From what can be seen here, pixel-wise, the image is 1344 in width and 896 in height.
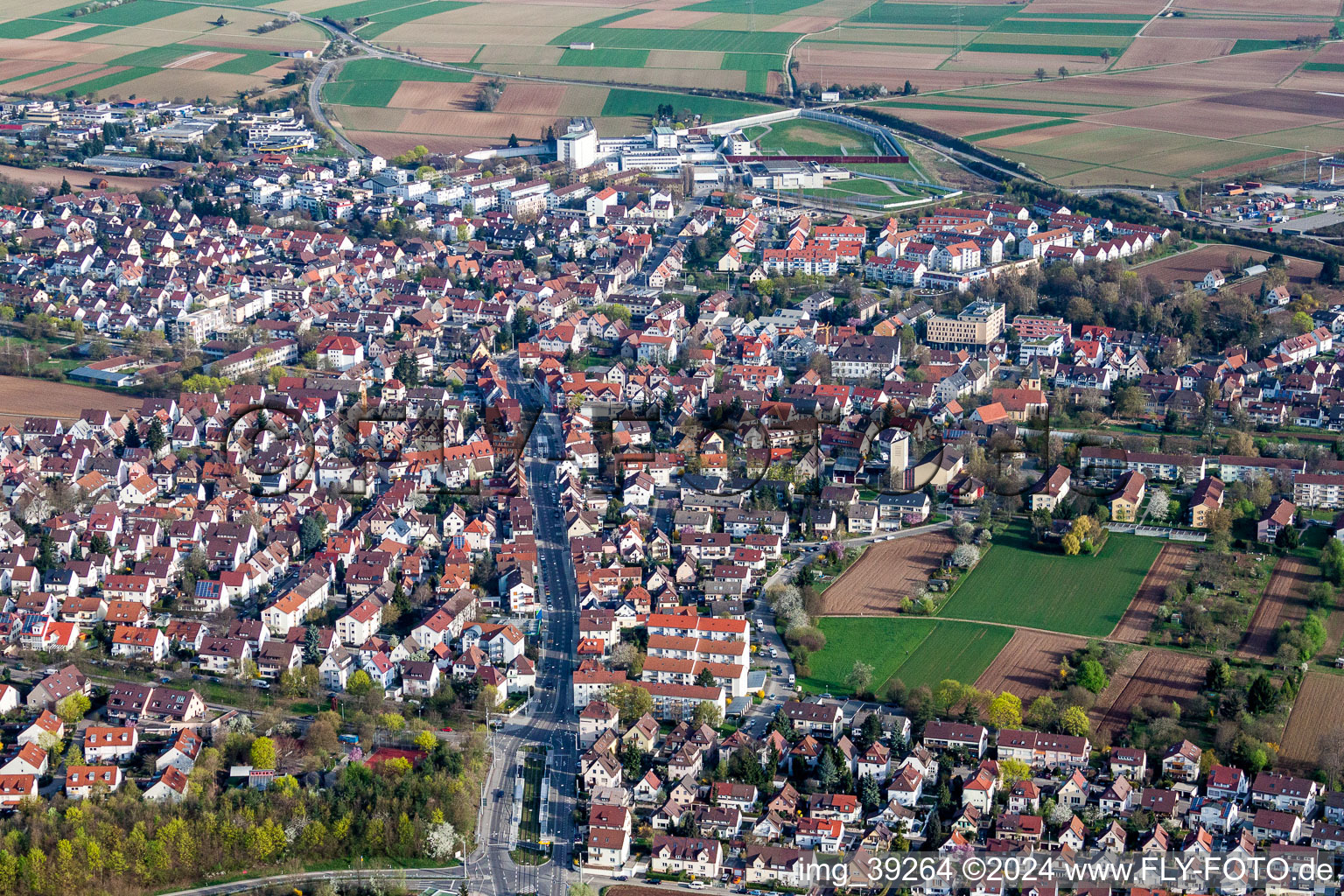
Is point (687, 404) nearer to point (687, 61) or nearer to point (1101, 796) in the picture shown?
point (1101, 796)

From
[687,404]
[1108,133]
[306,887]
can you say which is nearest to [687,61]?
[1108,133]

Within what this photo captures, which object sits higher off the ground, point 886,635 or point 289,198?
point 289,198

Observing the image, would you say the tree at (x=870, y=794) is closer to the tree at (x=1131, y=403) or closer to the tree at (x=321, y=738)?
the tree at (x=321, y=738)

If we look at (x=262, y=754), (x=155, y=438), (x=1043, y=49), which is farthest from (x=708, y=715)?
(x=1043, y=49)

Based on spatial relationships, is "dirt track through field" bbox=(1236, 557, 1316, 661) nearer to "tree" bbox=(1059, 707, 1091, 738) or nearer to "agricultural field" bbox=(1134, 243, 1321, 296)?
"tree" bbox=(1059, 707, 1091, 738)

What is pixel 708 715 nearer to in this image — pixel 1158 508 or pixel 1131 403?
pixel 1158 508

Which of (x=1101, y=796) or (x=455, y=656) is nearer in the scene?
Answer: (x=1101, y=796)

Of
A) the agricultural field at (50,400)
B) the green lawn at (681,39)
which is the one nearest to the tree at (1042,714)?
the agricultural field at (50,400)
